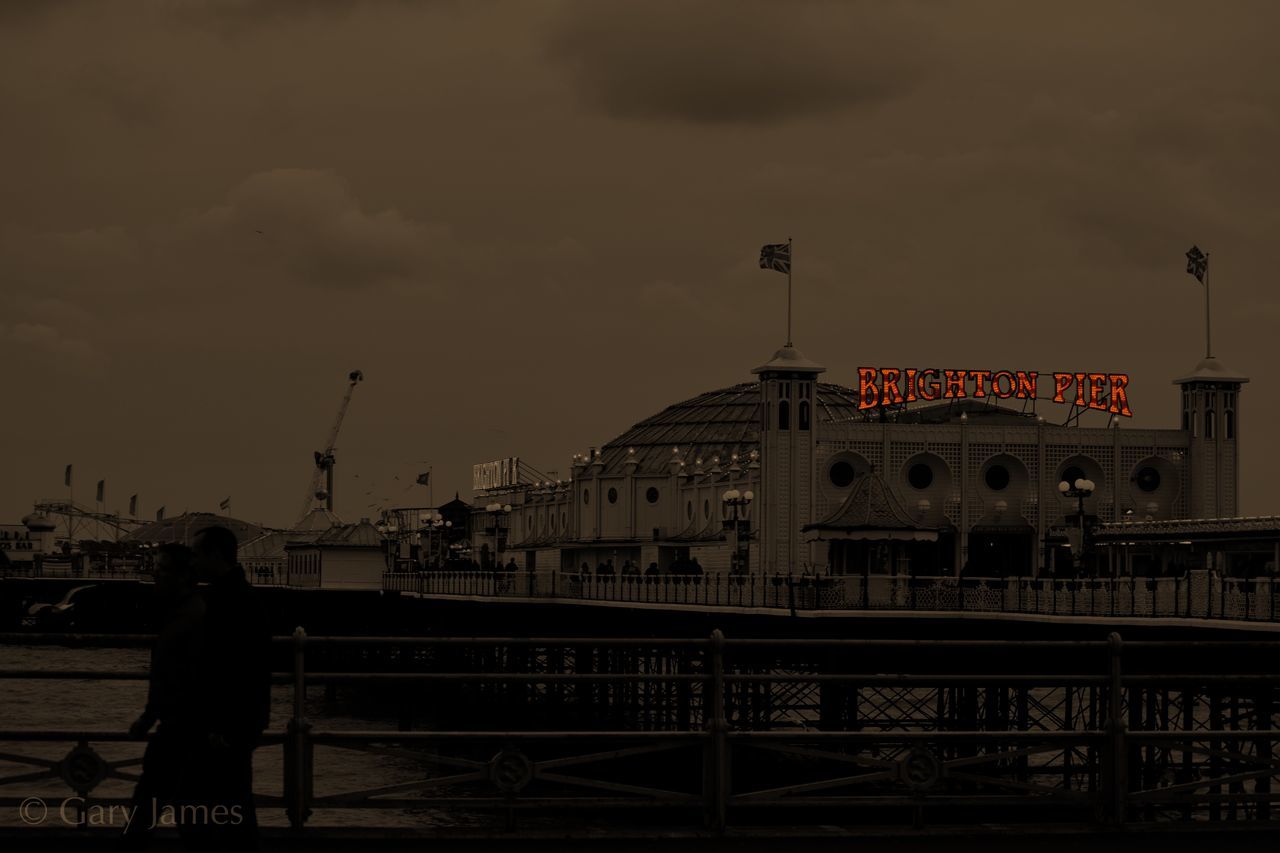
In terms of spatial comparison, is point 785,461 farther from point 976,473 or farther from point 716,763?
point 716,763

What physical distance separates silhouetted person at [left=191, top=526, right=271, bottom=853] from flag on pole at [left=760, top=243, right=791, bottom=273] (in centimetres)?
7078

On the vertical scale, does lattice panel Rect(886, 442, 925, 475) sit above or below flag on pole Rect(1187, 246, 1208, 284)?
below

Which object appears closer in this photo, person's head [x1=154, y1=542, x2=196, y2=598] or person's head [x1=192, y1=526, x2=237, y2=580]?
person's head [x1=192, y1=526, x2=237, y2=580]

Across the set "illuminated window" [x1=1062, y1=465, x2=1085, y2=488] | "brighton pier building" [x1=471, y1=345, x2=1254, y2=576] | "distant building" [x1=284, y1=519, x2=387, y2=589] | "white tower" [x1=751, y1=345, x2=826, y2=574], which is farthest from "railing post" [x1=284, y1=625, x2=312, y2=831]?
"distant building" [x1=284, y1=519, x2=387, y2=589]

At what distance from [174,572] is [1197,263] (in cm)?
7505

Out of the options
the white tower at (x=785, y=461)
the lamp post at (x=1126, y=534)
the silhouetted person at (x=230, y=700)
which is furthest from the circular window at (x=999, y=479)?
the silhouetted person at (x=230, y=700)

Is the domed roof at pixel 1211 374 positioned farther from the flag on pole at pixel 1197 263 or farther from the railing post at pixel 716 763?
the railing post at pixel 716 763

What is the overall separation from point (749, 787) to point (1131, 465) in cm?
4853

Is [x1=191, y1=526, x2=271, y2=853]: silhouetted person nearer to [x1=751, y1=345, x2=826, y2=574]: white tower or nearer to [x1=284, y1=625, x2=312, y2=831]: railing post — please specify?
[x1=284, y1=625, x2=312, y2=831]: railing post

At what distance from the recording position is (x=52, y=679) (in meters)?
14.8

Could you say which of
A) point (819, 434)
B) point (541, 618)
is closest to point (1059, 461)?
point (819, 434)

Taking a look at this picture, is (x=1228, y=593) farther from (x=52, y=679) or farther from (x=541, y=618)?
(x=541, y=618)

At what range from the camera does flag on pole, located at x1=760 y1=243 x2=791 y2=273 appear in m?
81.6

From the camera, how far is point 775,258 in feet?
268
